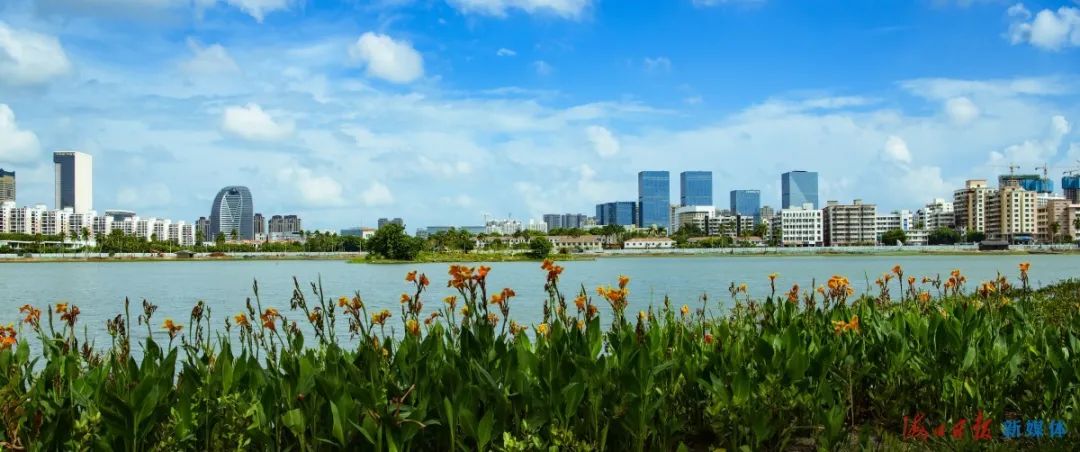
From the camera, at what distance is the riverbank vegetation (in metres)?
4.29

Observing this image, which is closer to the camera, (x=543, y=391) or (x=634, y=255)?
(x=543, y=391)

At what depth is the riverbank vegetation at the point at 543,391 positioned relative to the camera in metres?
4.29

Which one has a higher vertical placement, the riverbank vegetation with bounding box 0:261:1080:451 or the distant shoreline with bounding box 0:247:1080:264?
the riverbank vegetation with bounding box 0:261:1080:451

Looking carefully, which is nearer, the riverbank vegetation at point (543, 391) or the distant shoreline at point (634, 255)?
the riverbank vegetation at point (543, 391)

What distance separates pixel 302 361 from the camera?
174 inches

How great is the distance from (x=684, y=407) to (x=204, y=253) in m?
205

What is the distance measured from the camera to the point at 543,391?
4.59 m

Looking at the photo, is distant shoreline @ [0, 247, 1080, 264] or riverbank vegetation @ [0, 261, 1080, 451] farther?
distant shoreline @ [0, 247, 1080, 264]

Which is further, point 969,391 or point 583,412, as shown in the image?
point 969,391

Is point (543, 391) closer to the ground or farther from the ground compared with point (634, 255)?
farther from the ground

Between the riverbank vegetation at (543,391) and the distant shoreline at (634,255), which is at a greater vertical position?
the riverbank vegetation at (543,391)

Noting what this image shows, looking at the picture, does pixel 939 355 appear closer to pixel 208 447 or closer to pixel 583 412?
pixel 583 412

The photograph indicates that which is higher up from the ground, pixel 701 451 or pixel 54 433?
pixel 54 433

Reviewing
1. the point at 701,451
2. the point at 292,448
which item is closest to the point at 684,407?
the point at 701,451
